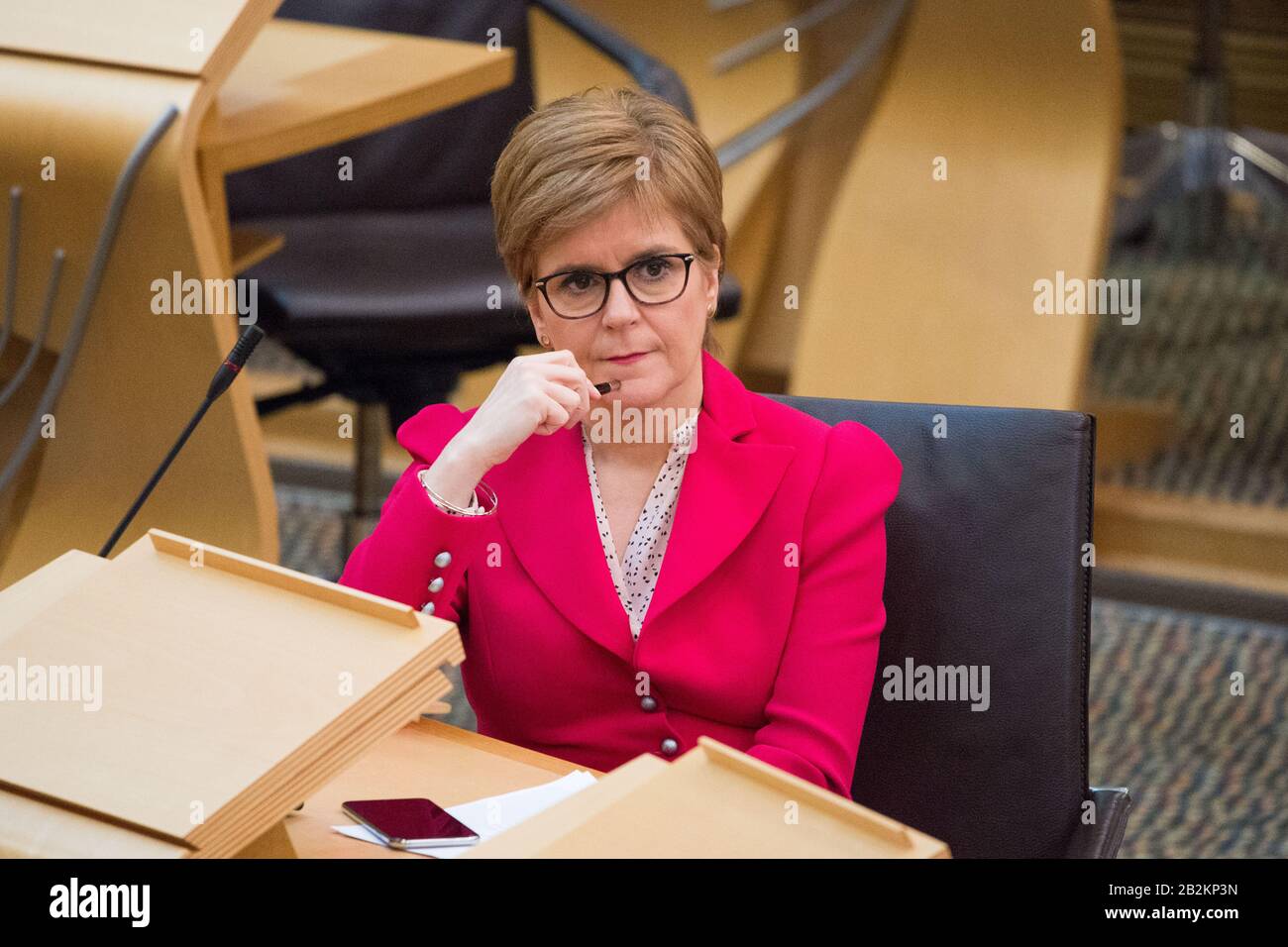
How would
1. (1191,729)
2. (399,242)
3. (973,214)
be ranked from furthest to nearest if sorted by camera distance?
(973,214)
(399,242)
(1191,729)

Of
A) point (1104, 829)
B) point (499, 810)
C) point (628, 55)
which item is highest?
point (628, 55)

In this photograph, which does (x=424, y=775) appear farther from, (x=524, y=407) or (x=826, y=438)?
(x=826, y=438)

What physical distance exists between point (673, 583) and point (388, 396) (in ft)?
5.42

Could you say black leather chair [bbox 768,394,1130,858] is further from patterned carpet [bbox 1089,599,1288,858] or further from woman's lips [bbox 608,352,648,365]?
patterned carpet [bbox 1089,599,1288,858]

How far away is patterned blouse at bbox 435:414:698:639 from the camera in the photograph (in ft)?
5.30

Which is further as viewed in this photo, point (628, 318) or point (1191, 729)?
point (1191, 729)

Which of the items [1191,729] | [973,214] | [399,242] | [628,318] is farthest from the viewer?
[973,214]

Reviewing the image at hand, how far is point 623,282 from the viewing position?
5.08 feet

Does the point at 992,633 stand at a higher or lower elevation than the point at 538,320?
lower

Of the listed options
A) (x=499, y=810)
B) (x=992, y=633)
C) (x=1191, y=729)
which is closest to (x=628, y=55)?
(x=1191, y=729)

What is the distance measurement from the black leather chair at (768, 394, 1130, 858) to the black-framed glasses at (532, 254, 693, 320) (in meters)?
0.30

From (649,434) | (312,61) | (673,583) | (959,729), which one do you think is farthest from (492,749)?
(312,61)

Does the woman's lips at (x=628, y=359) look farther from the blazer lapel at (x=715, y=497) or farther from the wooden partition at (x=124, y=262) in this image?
the wooden partition at (x=124, y=262)

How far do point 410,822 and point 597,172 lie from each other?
580mm
